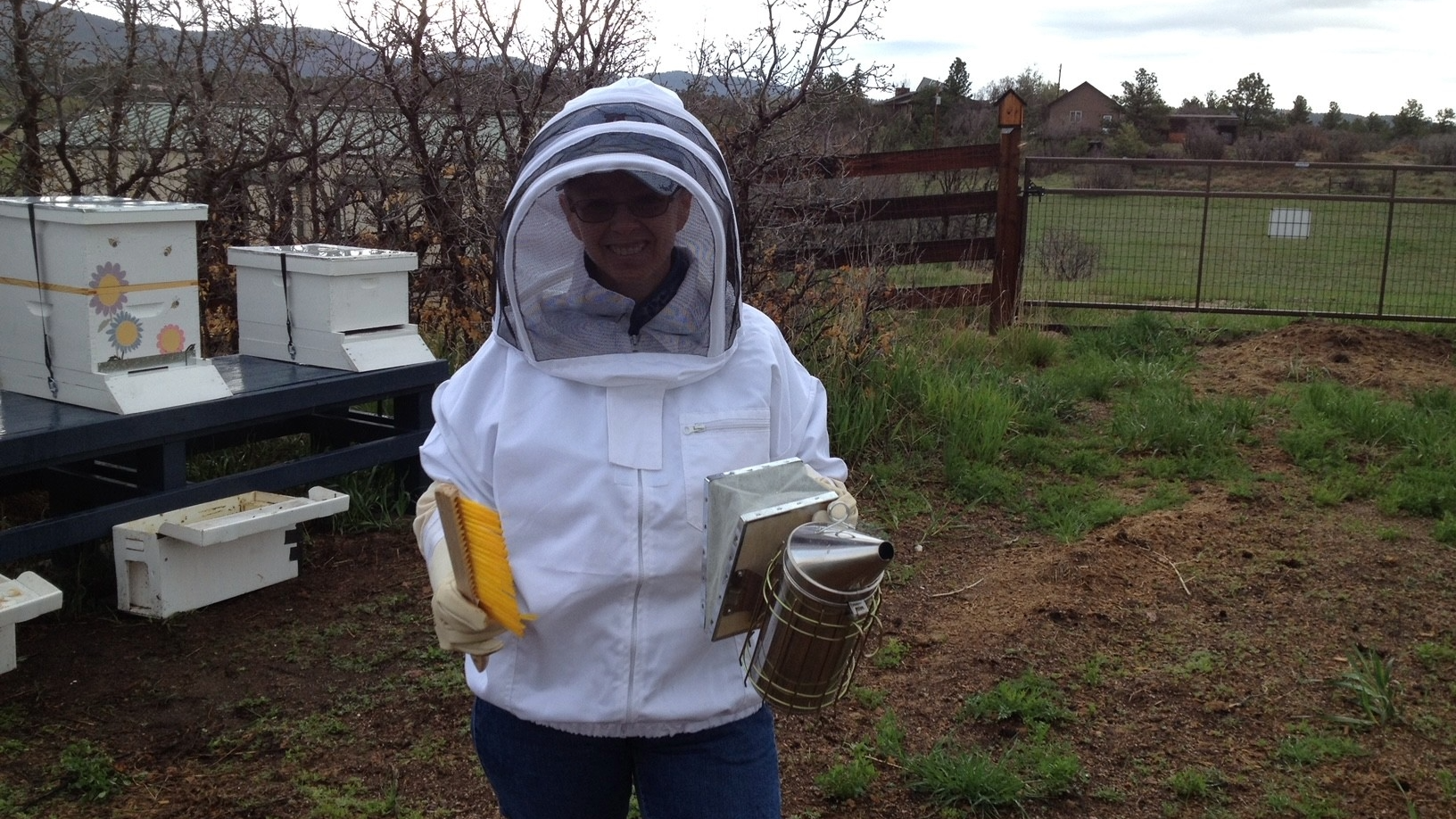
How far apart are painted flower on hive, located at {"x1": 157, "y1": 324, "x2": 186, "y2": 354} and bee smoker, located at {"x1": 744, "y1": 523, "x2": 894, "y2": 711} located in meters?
2.61

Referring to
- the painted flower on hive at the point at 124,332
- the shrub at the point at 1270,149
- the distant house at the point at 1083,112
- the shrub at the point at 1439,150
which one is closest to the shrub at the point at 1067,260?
the painted flower on hive at the point at 124,332

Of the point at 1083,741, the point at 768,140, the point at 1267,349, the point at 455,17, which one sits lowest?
the point at 1083,741

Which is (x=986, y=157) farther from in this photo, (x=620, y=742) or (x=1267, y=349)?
(x=620, y=742)

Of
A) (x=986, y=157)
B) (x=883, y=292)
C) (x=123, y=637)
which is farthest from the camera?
(x=986, y=157)

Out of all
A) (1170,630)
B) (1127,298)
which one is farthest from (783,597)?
(1127,298)

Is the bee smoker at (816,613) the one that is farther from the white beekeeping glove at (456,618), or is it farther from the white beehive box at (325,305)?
the white beehive box at (325,305)

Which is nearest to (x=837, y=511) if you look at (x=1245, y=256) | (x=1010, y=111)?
(x=1010, y=111)

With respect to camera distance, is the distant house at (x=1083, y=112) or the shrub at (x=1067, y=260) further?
the distant house at (x=1083, y=112)

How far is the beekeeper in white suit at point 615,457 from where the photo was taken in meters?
1.64

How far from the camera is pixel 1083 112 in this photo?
3095 cm

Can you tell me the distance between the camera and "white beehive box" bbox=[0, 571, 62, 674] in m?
3.04

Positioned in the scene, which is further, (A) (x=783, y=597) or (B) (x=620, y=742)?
(B) (x=620, y=742)

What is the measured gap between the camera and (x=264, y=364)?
4273 mm

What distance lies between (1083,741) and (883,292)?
3.00 metres
